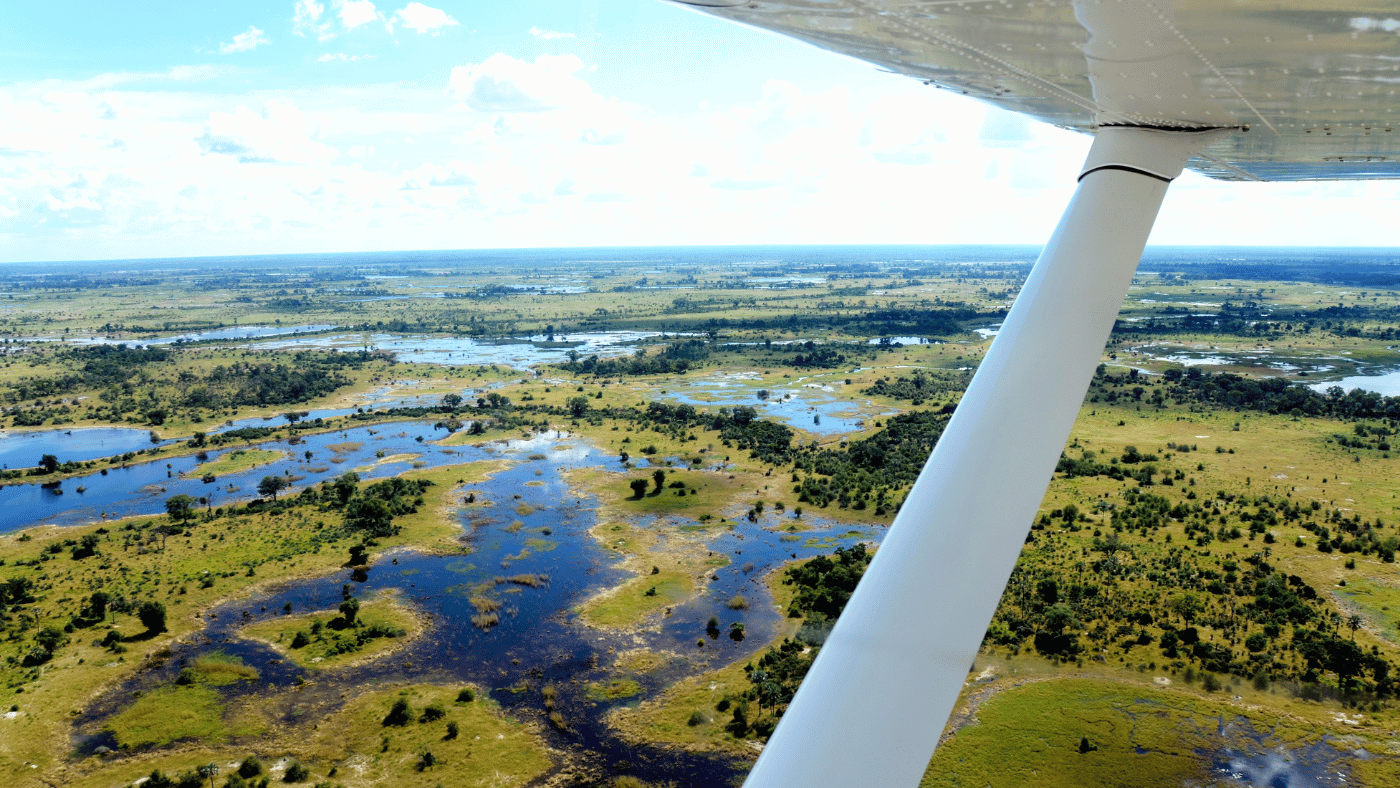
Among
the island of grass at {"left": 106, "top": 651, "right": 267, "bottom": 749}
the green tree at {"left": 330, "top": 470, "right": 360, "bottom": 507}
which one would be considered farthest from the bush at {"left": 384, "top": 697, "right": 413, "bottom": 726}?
the green tree at {"left": 330, "top": 470, "right": 360, "bottom": 507}

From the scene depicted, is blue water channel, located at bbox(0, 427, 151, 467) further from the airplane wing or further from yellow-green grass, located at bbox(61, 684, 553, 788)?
the airplane wing

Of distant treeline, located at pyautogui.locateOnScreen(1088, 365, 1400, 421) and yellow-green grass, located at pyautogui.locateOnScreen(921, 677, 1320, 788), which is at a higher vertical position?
distant treeline, located at pyautogui.locateOnScreen(1088, 365, 1400, 421)

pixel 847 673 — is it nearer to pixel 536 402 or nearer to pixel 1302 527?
pixel 1302 527

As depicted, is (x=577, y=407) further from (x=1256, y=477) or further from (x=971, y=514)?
(x=971, y=514)

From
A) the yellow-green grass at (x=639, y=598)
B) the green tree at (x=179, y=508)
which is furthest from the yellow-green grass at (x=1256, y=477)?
the green tree at (x=179, y=508)

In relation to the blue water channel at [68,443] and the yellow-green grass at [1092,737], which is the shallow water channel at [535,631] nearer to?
the yellow-green grass at [1092,737]
